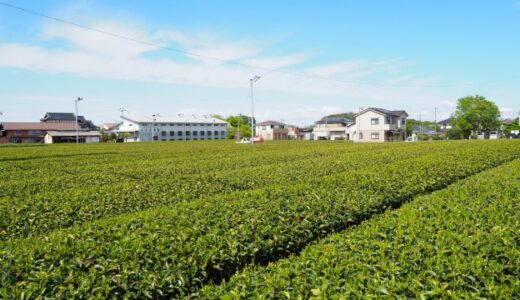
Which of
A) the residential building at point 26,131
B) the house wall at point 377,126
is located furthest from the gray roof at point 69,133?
the house wall at point 377,126

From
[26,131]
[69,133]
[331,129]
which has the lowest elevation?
[69,133]

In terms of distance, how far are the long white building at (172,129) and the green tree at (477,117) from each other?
63.5 meters

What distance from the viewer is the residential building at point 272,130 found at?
10558 centimetres

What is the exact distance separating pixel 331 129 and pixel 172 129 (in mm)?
44922

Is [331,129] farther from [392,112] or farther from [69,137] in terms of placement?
[69,137]

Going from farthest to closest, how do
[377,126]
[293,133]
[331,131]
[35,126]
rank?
[293,133] < [331,131] < [35,126] < [377,126]

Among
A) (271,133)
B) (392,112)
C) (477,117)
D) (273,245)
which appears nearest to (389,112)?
(392,112)

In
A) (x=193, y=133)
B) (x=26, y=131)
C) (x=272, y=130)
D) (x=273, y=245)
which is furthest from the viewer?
(x=272, y=130)

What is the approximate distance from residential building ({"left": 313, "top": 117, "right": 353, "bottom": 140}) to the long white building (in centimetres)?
2834

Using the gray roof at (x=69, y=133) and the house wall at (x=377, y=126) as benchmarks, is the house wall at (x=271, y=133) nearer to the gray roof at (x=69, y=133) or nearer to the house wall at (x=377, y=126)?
the house wall at (x=377, y=126)

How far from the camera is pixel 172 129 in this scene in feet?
319

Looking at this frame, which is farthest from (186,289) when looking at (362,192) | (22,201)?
(22,201)

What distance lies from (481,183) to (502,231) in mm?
4599

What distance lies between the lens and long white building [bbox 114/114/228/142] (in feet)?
300
